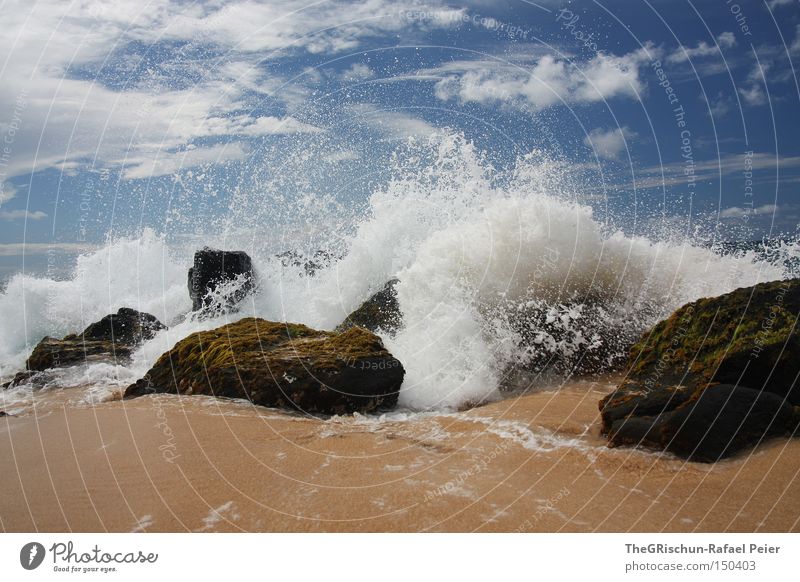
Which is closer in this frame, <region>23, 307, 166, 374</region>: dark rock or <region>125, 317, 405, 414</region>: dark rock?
<region>125, 317, 405, 414</region>: dark rock

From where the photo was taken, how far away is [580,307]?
1113 centimetres

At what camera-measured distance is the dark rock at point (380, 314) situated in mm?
12156

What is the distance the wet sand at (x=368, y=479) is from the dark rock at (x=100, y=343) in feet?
16.3

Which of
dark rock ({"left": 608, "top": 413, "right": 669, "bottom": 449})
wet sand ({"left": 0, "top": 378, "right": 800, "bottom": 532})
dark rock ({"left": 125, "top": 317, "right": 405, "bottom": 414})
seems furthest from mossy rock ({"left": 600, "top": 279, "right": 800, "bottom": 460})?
dark rock ({"left": 125, "top": 317, "right": 405, "bottom": 414})

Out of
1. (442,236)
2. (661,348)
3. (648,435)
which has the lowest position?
(648,435)

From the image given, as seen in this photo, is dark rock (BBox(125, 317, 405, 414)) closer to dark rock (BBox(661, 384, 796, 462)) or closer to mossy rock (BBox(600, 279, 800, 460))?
mossy rock (BBox(600, 279, 800, 460))

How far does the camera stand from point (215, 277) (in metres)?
16.0

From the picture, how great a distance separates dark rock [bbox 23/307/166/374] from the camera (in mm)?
11672

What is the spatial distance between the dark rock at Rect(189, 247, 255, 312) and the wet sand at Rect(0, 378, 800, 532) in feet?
28.8

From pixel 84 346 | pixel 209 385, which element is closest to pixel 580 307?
pixel 209 385

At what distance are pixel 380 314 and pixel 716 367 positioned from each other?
760 centimetres

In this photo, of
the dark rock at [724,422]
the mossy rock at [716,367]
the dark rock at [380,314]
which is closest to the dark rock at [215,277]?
the dark rock at [380,314]

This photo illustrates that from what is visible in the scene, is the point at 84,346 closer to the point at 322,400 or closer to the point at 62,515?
the point at 322,400

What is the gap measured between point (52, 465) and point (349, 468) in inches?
122
